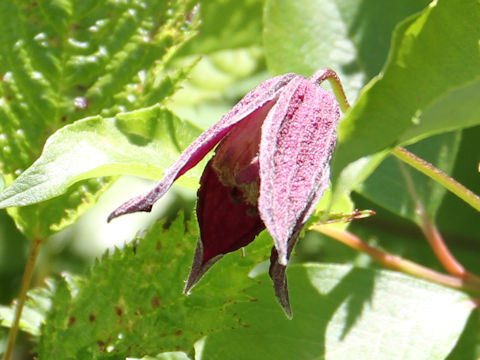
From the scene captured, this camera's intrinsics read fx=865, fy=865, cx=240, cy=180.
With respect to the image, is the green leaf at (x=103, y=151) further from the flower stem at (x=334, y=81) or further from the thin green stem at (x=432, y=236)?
the thin green stem at (x=432, y=236)

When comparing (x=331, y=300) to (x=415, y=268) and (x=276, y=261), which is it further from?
(x=276, y=261)

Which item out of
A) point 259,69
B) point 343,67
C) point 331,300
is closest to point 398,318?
point 331,300

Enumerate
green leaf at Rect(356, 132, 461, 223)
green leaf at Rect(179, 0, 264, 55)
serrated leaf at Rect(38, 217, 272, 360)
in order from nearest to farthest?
serrated leaf at Rect(38, 217, 272, 360) → green leaf at Rect(356, 132, 461, 223) → green leaf at Rect(179, 0, 264, 55)

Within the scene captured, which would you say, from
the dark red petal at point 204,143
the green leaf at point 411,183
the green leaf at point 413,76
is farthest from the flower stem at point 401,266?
the green leaf at point 413,76

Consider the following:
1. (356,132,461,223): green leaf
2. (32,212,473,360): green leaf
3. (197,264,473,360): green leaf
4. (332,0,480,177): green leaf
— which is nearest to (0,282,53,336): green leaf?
(32,212,473,360): green leaf

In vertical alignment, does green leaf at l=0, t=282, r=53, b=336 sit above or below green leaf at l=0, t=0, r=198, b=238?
below

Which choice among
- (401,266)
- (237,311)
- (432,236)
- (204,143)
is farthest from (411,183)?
(204,143)

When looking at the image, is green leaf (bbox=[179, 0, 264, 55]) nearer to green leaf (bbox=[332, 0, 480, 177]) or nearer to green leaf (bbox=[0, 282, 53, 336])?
green leaf (bbox=[0, 282, 53, 336])
